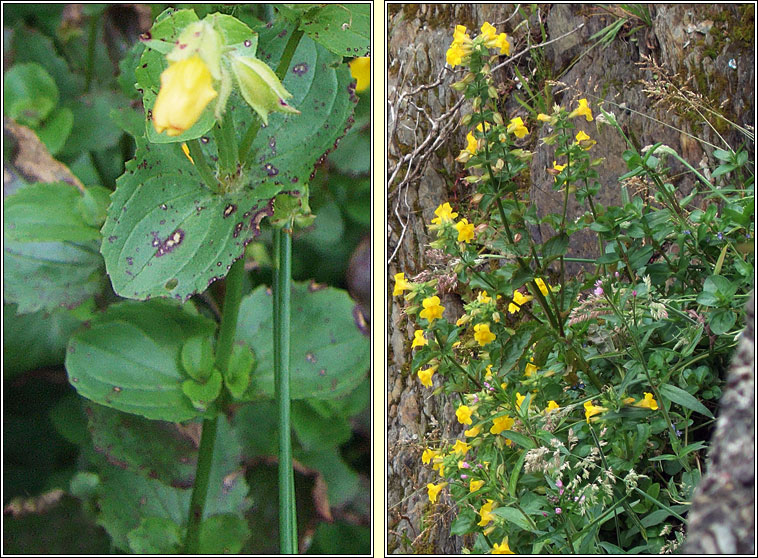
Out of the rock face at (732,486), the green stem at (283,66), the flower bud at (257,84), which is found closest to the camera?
the rock face at (732,486)

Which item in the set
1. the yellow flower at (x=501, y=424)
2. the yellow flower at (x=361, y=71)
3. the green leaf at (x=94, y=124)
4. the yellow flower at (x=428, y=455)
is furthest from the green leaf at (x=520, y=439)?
the green leaf at (x=94, y=124)

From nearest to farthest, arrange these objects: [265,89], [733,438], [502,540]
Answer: [733,438] → [265,89] → [502,540]

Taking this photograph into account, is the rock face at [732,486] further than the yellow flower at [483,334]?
No

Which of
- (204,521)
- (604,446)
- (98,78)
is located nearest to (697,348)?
(604,446)

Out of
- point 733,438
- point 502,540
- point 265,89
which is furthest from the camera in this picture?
point 502,540

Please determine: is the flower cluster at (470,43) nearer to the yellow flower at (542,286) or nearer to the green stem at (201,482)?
the yellow flower at (542,286)

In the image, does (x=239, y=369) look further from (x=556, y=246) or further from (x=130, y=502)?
(x=556, y=246)

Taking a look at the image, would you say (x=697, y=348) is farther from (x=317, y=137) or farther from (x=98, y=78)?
(x=98, y=78)
